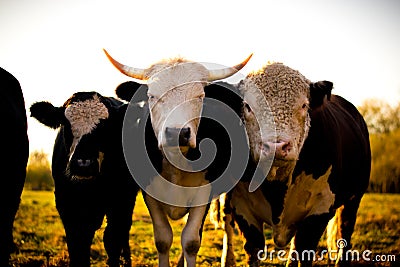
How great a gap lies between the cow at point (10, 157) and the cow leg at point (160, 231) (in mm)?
1273

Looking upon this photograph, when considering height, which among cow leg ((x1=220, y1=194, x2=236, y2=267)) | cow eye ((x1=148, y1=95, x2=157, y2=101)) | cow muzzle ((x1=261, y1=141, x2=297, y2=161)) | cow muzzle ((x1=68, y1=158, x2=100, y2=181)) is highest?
cow eye ((x1=148, y1=95, x2=157, y2=101))

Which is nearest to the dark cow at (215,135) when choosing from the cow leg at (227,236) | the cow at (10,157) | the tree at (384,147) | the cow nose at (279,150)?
the cow nose at (279,150)

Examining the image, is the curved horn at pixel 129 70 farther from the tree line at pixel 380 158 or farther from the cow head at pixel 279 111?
the tree line at pixel 380 158

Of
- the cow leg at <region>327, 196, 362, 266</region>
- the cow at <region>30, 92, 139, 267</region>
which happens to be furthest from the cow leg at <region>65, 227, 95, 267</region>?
the cow leg at <region>327, 196, 362, 266</region>

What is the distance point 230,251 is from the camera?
7055 millimetres

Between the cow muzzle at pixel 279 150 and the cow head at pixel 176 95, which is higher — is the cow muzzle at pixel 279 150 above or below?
below

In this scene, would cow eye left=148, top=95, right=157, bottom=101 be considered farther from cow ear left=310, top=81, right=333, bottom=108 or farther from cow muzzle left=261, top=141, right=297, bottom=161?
cow ear left=310, top=81, right=333, bottom=108

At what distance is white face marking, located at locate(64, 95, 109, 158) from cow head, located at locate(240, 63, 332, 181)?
1.44 m

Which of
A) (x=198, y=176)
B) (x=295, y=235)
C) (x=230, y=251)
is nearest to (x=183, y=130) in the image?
(x=198, y=176)

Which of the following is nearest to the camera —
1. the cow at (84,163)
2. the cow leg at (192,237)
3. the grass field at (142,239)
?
the cow at (84,163)

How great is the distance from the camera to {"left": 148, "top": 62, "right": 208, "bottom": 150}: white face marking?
198 inches

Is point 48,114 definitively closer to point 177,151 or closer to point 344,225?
point 177,151

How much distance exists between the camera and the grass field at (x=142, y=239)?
24.5 ft

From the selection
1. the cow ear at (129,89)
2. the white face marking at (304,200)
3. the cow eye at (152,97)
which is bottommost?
the white face marking at (304,200)
